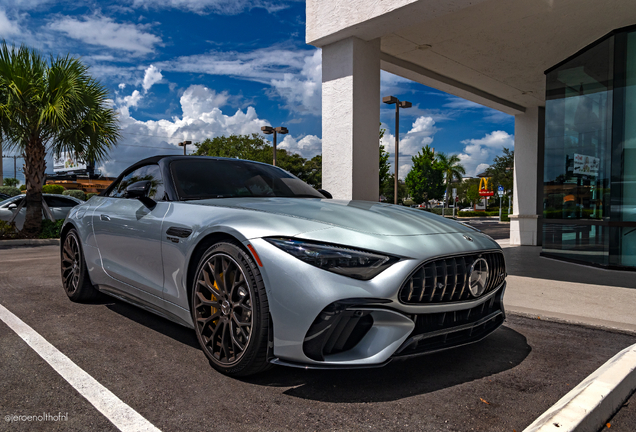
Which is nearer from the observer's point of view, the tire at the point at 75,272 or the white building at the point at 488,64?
the tire at the point at 75,272

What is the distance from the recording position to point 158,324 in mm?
3812

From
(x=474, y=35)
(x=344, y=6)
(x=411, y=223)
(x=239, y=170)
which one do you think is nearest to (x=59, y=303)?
(x=239, y=170)

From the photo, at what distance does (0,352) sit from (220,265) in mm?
1701

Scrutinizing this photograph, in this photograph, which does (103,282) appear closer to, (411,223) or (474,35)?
(411,223)

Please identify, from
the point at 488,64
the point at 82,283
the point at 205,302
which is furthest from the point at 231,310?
the point at 488,64

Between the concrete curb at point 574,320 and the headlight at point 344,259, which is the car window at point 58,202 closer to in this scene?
the concrete curb at point 574,320

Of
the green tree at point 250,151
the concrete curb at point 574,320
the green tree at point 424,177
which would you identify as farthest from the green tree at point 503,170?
the concrete curb at point 574,320

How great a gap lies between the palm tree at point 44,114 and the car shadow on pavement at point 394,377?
1103cm

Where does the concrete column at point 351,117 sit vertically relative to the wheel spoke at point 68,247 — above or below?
above

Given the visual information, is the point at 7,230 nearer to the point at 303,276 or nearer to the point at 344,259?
the point at 303,276

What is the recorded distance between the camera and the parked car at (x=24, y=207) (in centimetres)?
1299

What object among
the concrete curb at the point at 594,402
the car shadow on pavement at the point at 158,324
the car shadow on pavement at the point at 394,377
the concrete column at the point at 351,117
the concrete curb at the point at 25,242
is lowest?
the concrete curb at the point at 25,242

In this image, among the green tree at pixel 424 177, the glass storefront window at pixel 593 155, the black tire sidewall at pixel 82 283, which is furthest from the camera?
the green tree at pixel 424 177

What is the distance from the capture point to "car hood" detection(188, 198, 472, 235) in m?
2.58
